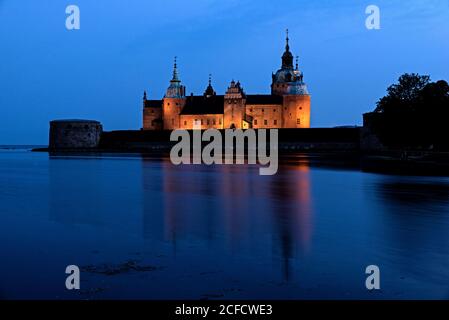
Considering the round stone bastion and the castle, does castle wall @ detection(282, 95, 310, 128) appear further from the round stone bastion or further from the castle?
the round stone bastion

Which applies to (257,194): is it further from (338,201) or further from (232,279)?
(232,279)

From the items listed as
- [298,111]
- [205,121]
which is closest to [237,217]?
[298,111]

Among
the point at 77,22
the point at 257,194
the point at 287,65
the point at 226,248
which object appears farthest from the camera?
the point at 287,65

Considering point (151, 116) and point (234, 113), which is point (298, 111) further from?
point (151, 116)

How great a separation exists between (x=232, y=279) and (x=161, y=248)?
2291 mm

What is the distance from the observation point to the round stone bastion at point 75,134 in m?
82.2

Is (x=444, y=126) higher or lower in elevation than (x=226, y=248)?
higher

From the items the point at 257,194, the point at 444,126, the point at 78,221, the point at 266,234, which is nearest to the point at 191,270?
the point at 266,234

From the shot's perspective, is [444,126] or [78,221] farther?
[444,126]

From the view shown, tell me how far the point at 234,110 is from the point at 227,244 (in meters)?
76.1

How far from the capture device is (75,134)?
82.6m

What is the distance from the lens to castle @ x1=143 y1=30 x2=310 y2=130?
84.9 meters
